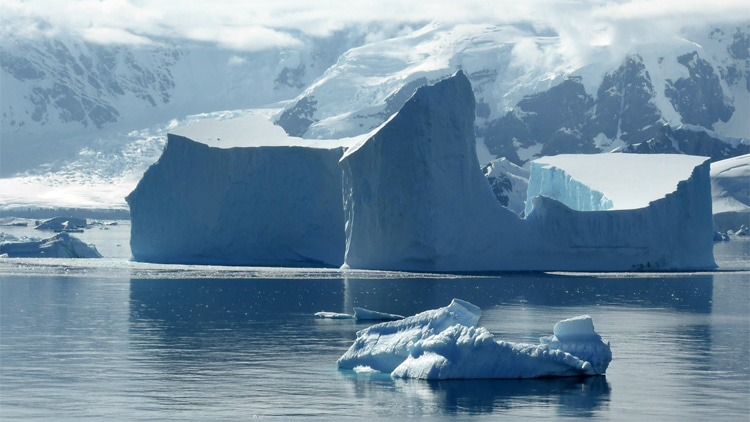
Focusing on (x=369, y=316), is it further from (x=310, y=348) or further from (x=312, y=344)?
(x=310, y=348)

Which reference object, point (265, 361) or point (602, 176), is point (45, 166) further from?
point (265, 361)

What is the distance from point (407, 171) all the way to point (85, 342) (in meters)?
20.8

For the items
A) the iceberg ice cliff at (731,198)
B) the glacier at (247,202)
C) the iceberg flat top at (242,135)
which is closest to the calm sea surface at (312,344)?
the glacier at (247,202)

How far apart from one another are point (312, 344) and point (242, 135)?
2837cm

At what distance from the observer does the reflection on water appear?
72.0 ft

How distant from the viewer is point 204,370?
25.5 metres

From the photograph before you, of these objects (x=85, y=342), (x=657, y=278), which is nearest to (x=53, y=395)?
(x=85, y=342)

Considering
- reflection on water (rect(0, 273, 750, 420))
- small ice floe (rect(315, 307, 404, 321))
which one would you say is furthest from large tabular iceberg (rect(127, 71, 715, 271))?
small ice floe (rect(315, 307, 404, 321))

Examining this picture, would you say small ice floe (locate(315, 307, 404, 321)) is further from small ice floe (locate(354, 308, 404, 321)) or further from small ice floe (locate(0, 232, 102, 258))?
small ice floe (locate(0, 232, 102, 258))

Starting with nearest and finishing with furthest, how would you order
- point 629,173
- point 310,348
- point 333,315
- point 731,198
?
point 310,348 → point 333,315 → point 629,173 → point 731,198

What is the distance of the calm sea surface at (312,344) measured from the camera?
21.9m

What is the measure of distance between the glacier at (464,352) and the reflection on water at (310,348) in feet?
0.85

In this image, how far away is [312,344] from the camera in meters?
29.2

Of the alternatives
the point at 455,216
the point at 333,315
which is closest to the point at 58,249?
the point at 455,216
